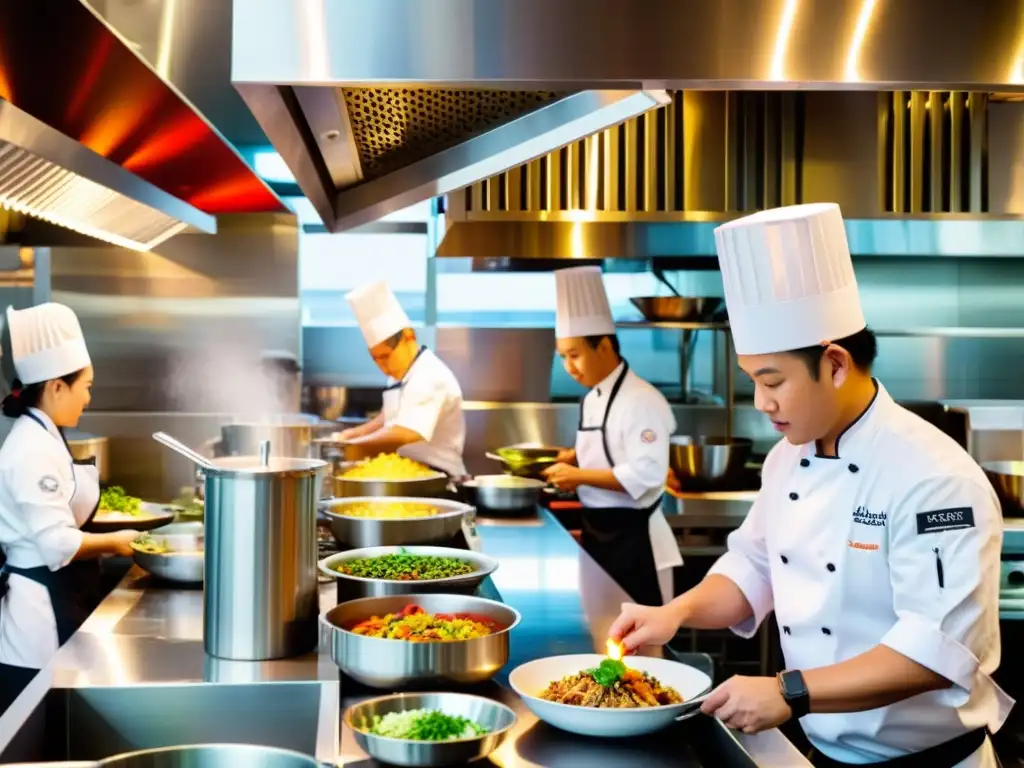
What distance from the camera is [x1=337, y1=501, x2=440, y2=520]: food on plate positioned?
309 centimetres

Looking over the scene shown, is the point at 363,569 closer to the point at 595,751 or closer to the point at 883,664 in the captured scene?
the point at 595,751

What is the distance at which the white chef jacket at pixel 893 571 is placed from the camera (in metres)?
1.79

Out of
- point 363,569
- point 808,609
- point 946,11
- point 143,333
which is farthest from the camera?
point 143,333

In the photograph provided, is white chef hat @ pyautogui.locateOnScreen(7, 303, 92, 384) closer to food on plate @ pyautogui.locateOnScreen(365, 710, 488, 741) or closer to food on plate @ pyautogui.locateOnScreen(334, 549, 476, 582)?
food on plate @ pyautogui.locateOnScreen(334, 549, 476, 582)

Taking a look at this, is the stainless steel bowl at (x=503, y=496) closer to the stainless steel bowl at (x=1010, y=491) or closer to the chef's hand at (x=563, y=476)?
A: the chef's hand at (x=563, y=476)

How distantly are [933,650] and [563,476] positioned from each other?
2469 mm

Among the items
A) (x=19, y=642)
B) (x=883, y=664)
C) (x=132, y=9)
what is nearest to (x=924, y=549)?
(x=883, y=664)

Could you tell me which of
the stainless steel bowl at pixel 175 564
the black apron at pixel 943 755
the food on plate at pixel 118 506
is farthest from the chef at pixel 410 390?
the black apron at pixel 943 755

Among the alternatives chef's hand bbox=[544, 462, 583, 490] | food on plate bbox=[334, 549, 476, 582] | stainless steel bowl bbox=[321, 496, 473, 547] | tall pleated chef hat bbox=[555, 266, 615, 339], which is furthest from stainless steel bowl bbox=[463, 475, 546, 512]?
food on plate bbox=[334, 549, 476, 582]

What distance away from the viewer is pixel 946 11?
4.99 ft

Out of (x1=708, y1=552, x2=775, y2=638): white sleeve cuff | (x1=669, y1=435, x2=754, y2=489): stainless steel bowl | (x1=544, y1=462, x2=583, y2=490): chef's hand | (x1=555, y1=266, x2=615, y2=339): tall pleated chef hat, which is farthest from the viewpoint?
(x1=669, y1=435, x2=754, y2=489): stainless steel bowl

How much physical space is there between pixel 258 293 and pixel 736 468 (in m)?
2.93

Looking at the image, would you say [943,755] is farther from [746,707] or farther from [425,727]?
[425,727]

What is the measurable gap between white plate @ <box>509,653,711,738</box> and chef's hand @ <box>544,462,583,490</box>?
2.28 meters
